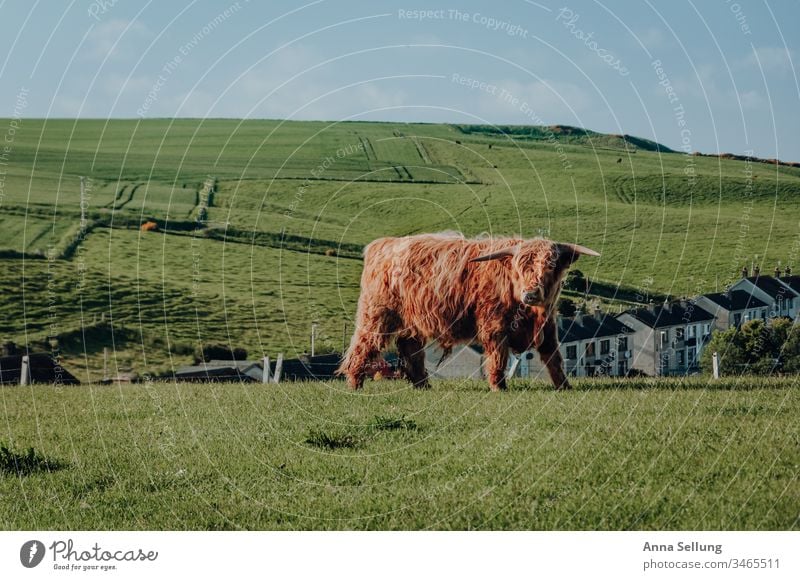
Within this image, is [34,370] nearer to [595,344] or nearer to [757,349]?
[595,344]

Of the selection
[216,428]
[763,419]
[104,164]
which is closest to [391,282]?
[216,428]

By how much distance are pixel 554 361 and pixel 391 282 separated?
2.70m

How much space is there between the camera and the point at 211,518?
9344mm

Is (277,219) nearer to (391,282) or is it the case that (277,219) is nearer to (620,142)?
(620,142)

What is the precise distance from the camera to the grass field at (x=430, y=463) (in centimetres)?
880

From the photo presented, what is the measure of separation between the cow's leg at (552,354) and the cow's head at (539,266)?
1.25 ft

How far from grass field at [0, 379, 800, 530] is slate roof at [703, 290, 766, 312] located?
5442 millimetres

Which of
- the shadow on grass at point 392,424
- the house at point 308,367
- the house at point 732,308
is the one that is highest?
the house at point 732,308

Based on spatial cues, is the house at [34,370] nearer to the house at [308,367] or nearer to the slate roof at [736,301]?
the house at [308,367]

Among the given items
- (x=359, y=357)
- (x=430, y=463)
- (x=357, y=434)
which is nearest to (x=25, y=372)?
(x=359, y=357)

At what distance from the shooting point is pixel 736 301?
1962cm

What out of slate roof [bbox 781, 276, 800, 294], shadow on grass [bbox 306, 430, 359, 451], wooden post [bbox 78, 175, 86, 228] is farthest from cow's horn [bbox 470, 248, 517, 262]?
wooden post [bbox 78, 175, 86, 228]

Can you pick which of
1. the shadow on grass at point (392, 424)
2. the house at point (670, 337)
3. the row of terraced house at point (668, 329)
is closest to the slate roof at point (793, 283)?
the row of terraced house at point (668, 329)

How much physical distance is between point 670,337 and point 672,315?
9.86 feet
